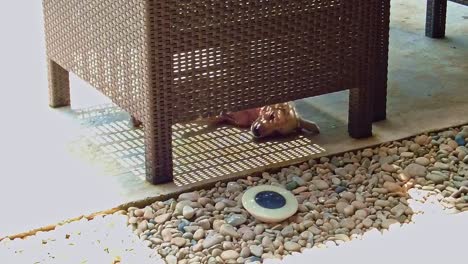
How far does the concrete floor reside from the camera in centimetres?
228

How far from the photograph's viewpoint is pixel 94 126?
8.94ft

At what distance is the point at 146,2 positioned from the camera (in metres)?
2.15

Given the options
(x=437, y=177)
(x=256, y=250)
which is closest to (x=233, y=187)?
(x=256, y=250)

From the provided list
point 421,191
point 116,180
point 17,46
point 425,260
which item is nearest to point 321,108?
point 421,191

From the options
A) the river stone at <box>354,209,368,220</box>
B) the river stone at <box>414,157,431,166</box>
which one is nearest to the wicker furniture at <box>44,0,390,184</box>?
the river stone at <box>414,157,431,166</box>

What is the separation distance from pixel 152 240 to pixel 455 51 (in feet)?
6.07

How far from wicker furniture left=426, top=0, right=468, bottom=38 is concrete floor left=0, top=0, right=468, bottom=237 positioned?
47 millimetres

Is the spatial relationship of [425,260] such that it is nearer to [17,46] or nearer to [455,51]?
[455,51]

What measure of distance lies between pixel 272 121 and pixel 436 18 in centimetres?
128

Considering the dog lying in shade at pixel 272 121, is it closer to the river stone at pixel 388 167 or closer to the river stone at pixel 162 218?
the river stone at pixel 388 167

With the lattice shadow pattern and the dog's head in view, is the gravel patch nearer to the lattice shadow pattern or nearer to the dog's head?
the lattice shadow pattern

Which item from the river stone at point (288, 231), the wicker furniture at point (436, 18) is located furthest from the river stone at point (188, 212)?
the wicker furniture at point (436, 18)

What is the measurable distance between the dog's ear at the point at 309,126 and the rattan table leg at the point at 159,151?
527 millimetres

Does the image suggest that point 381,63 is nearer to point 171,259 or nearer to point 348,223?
point 348,223
